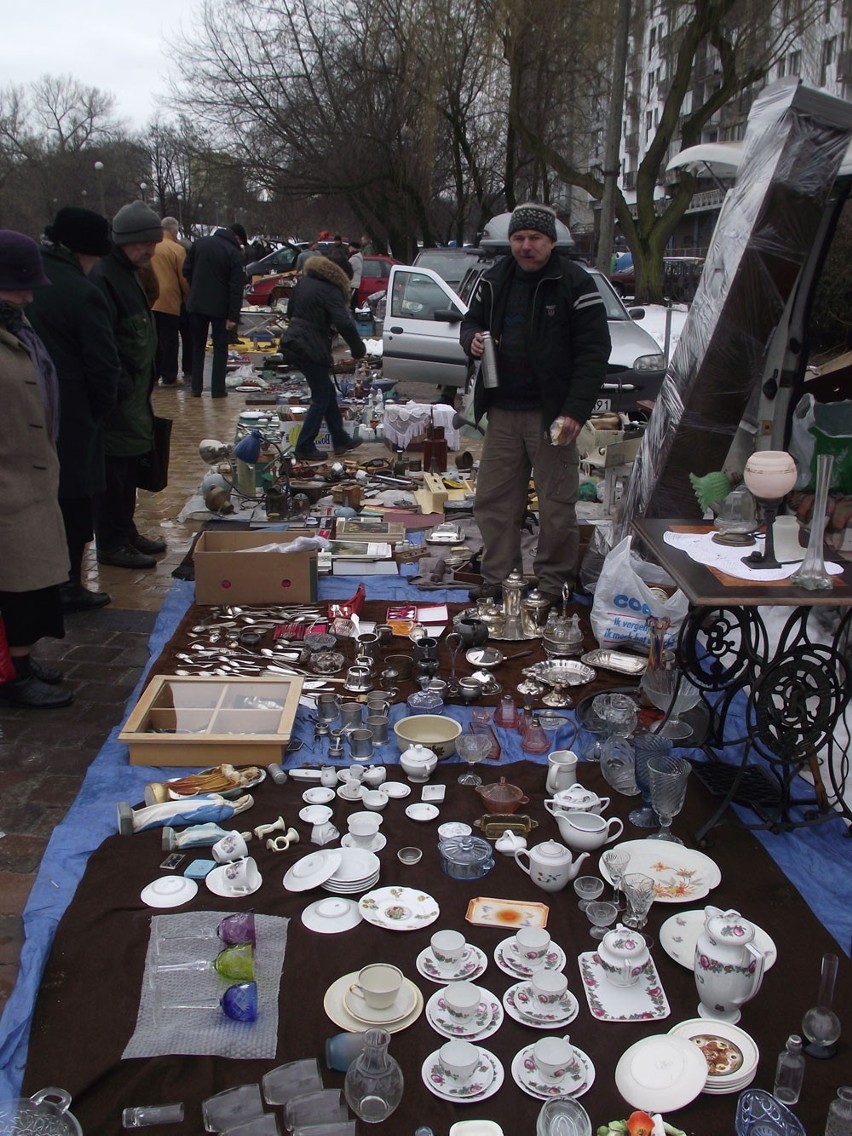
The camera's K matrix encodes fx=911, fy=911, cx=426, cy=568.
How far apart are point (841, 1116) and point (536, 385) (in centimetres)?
348

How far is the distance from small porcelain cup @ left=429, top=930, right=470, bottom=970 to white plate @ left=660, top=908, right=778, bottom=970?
56 centimetres

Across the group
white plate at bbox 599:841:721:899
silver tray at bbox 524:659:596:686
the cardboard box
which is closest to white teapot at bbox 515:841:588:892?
white plate at bbox 599:841:721:899

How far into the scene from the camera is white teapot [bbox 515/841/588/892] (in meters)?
2.61

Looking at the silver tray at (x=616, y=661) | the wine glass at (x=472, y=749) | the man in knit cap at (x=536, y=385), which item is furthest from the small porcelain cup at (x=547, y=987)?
the man in knit cap at (x=536, y=385)

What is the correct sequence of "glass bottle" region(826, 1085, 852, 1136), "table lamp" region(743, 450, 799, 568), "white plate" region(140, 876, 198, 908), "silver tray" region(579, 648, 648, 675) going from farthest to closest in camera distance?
"silver tray" region(579, 648, 648, 675) → "table lamp" region(743, 450, 799, 568) → "white plate" region(140, 876, 198, 908) → "glass bottle" region(826, 1085, 852, 1136)

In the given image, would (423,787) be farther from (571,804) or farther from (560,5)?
(560,5)

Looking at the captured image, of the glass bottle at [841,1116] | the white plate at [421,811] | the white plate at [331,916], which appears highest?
the glass bottle at [841,1116]

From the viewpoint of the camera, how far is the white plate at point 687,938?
2.37 m

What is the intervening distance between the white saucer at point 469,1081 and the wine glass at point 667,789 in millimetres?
1014

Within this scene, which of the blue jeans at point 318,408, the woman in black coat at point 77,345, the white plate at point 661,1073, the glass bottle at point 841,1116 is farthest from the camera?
the blue jeans at point 318,408

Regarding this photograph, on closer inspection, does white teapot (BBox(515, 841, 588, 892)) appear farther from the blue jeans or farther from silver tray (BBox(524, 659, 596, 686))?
the blue jeans

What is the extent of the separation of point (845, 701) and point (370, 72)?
77.7 feet

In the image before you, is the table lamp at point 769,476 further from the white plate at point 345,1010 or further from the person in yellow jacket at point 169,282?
the person in yellow jacket at point 169,282

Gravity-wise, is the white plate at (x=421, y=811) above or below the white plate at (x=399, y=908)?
above
